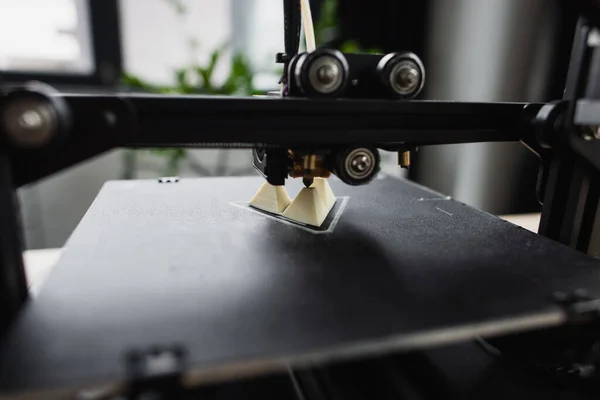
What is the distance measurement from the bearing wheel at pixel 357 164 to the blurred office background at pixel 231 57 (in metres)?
1.12

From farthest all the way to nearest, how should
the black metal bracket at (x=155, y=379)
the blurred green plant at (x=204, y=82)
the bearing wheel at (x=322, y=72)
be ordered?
the blurred green plant at (x=204, y=82) → the bearing wheel at (x=322, y=72) → the black metal bracket at (x=155, y=379)

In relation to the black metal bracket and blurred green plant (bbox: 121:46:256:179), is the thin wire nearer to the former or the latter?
the black metal bracket

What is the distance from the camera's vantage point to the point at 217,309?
400 millimetres

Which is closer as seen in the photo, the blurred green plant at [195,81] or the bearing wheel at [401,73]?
the bearing wheel at [401,73]

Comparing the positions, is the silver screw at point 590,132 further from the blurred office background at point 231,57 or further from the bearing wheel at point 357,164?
the blurred office background at point 231,57

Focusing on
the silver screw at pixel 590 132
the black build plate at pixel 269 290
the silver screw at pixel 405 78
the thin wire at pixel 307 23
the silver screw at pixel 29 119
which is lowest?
the black build plate at pixel 269 290

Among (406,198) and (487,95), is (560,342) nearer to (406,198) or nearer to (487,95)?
(406,198)

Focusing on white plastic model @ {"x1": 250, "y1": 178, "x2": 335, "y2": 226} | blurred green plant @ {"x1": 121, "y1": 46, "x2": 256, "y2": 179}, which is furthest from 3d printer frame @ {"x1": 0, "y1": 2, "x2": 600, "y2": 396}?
blurred green plant @ {"x1": 121, "y1": 46, "x2": 256, "y2": 179}

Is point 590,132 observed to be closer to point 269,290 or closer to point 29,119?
point 269,290

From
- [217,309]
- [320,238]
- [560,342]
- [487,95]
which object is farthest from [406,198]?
[487,95]

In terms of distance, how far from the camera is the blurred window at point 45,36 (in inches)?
61.1

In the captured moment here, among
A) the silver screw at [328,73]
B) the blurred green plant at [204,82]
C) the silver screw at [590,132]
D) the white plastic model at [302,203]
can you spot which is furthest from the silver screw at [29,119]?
the blurred green plant at [204,82]

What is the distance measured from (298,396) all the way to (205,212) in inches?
14.2

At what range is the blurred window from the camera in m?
1.55
